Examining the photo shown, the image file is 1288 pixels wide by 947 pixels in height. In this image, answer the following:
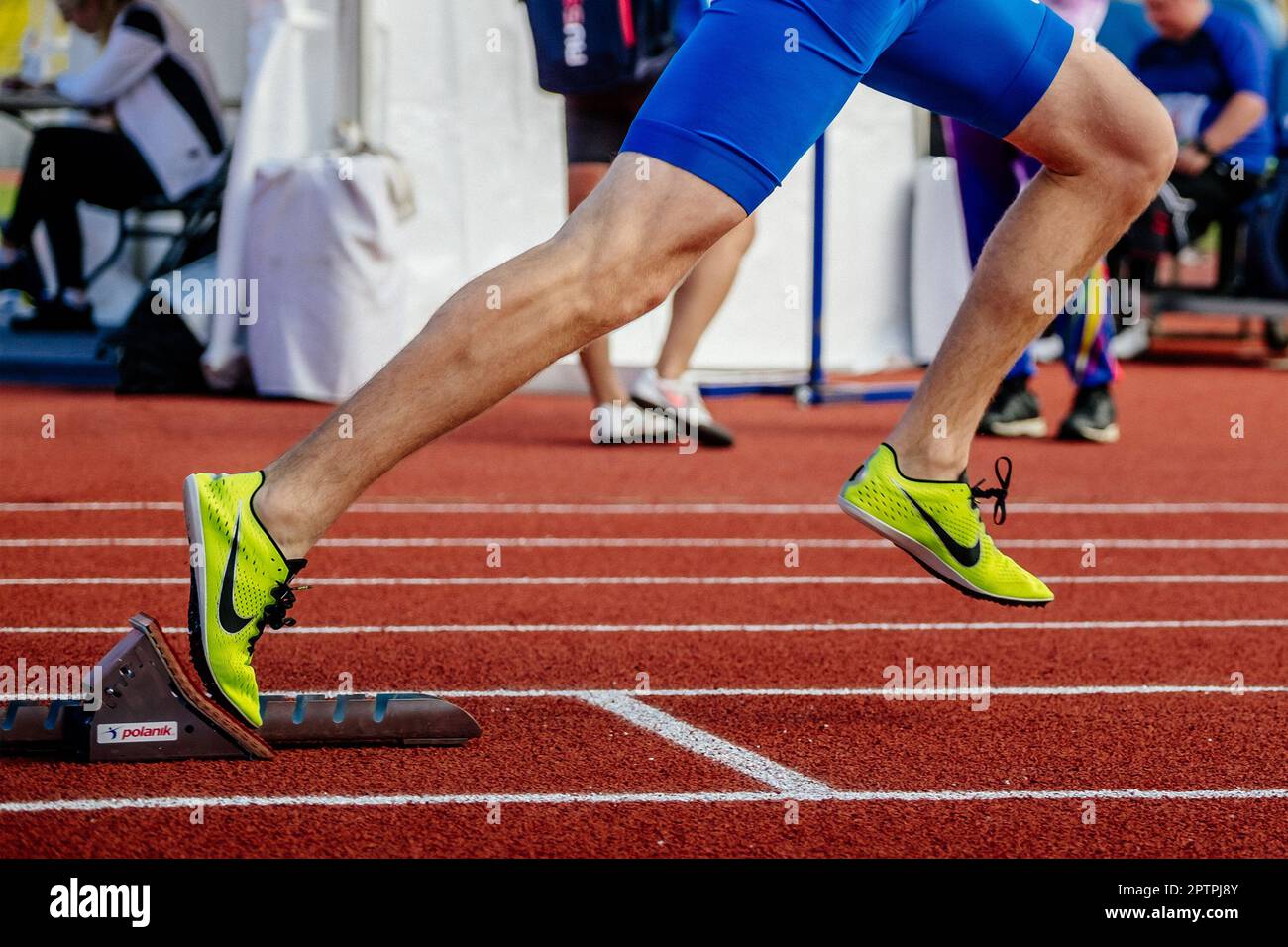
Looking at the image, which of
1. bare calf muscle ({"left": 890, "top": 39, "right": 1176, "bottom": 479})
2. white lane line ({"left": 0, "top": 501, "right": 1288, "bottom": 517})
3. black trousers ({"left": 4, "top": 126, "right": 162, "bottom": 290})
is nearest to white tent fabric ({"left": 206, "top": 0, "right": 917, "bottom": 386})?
black trousers ({"left": 4, "top": 126, "right": 162, "bottom": 290})

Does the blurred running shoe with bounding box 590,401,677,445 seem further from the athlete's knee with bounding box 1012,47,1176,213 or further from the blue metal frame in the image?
the athlete's knee with bounding box 1012,47,1176,213

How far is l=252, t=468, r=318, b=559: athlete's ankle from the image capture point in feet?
7.57

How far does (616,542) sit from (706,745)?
189cm

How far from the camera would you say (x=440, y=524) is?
15.4ft

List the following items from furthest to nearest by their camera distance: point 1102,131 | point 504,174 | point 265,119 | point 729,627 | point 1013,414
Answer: point 504,174, point 265,119, point 1013,414, point 729,627, point 1102,131

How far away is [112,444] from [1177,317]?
1100 cm

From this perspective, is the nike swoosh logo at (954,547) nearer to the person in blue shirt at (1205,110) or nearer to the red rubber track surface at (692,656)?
the red rubber track surface at (692,656)

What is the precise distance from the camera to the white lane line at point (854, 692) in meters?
2.88

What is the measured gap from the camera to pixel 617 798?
7.61ft

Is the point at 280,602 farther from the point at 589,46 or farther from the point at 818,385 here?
the point at 818,385

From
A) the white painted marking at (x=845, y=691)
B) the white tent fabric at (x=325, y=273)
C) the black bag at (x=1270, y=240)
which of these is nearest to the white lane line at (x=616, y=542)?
the white painted marking at (x=845, y=691)

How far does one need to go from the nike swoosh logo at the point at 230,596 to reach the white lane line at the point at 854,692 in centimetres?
55

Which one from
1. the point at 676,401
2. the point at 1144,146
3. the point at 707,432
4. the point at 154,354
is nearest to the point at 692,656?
the point at 1144,146
